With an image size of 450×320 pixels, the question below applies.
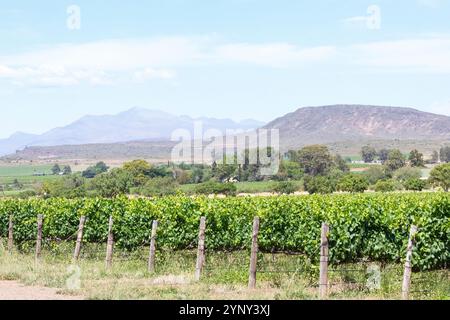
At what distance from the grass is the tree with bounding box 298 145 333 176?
108942 mm

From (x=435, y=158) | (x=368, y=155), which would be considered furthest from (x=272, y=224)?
(x=368, y=155)

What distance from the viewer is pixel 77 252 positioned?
22172 millimetres

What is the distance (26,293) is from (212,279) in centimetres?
446

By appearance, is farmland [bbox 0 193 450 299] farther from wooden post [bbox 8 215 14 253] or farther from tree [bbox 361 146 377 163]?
tree [bbox 361 146 377 163]

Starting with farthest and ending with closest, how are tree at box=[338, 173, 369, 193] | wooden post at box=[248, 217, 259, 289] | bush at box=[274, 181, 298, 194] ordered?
1. tree at box=[338, 173, 369, 193]
2. bush at box=[274, 181, 298, 194]
3. wooden post at box=[248, 217, 259, 289]

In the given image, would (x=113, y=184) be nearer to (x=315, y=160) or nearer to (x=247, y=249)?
(x=315, y=160)

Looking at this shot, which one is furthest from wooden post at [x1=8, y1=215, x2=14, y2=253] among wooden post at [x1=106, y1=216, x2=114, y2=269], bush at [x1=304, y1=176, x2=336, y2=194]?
bush at [x1=304, y1=176, x2=336, y2=194]

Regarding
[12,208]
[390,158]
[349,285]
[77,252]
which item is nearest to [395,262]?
[349,285]

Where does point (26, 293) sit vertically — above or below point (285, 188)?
above

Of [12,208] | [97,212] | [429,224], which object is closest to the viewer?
[429,224]

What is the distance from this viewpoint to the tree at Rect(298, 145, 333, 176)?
432 feet

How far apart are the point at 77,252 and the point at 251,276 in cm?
784

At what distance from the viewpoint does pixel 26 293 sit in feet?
51.3
